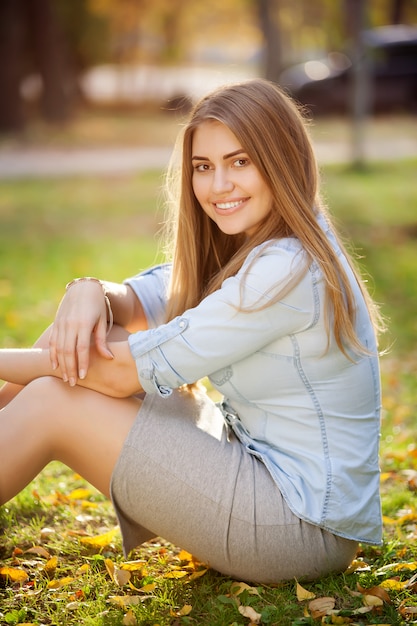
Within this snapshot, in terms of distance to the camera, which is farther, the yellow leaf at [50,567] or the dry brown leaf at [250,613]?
the yellow leaf at [50,567]

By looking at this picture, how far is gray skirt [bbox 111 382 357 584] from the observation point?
91.8 inches

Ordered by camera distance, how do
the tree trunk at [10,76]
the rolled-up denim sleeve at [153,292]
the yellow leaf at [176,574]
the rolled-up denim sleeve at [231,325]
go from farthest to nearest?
the tree trunk at [10,76] < the rolled-up denim sleeve at [153,292] < the yellow leaf at [176,574] < the rolled-up denim sleeve at [231,325]

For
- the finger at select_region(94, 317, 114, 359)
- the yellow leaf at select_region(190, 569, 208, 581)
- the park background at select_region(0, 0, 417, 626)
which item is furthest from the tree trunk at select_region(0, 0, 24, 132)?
the yellow leaf at select_region(190, 569, 208, 581)

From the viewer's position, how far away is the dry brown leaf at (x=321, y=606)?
7.73ft

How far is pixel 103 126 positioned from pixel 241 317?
16.9 metres

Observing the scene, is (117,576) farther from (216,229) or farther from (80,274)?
(80,274)

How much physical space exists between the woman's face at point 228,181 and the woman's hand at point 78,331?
1.54 feet

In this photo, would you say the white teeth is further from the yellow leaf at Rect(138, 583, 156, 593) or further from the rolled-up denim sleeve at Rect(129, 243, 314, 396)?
the yellow leaf at Rect(138, 583, 156, 593)

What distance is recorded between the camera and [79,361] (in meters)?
2.41

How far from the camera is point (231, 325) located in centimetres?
230

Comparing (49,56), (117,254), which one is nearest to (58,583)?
(117,254)

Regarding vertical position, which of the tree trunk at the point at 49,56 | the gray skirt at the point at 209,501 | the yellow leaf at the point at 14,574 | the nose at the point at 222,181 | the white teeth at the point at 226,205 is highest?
the tree trunk at the point at 49,56

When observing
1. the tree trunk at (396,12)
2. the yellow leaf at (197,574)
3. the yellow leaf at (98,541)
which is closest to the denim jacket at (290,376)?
the yellow leaf at (197,574)

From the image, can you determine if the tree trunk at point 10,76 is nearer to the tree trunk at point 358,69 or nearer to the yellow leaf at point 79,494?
the tree trunk at point 358,69
